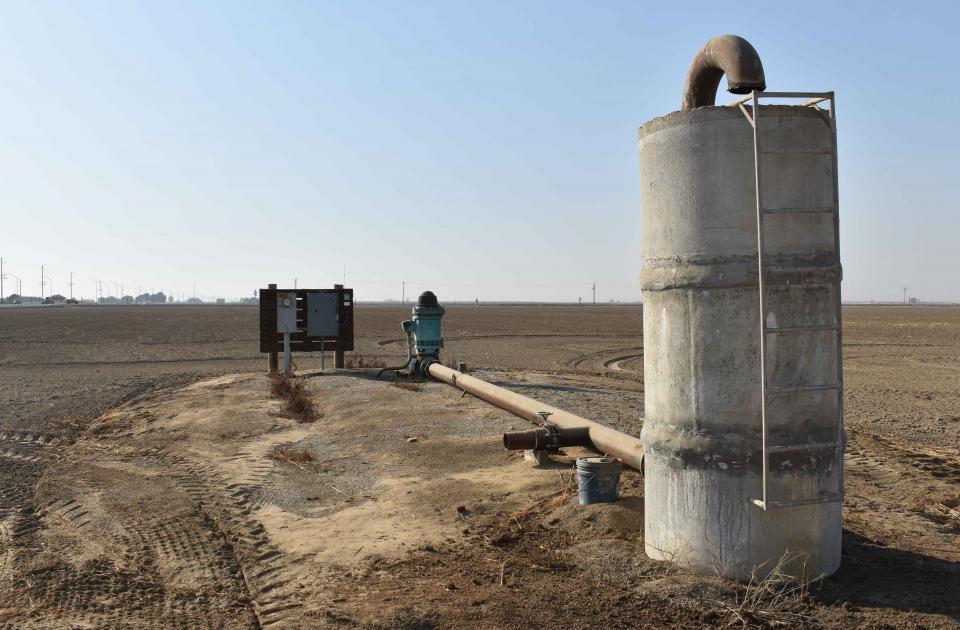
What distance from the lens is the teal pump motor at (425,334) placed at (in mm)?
17484

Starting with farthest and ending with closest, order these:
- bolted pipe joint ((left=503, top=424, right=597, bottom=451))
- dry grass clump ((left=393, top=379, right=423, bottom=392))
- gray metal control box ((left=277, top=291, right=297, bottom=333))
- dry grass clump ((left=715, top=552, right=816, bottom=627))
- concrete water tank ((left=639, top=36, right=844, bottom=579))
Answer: gray metal control box ((left=277, top=291, right=297, bottom=333)), dry grass clump ((left=393, top=379, right=423, bottom=392)), bolted pipe joint ((left=503, top=424, right=597, bottom=451)), concrete water tank ((left=639, top=36, right=844, bottom=579)), dry grass clump ((left=715, top=552, right=816, bottom=627))

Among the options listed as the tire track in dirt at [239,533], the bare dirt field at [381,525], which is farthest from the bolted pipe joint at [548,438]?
the tire track in dirt at [239,533]

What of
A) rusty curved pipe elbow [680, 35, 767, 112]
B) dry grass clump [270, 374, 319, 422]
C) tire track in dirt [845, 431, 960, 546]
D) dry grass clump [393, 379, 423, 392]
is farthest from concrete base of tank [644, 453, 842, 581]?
dry grass clump [393, 379, 423, 392]

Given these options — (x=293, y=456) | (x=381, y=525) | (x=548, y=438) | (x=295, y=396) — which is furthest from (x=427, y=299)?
(x=381, y=525)

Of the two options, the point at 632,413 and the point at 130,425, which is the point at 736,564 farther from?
the point at 130,425

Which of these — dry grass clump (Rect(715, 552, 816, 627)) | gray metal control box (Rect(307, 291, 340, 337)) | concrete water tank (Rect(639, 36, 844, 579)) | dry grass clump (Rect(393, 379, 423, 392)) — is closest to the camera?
dry grass clump (Rect(715, 552, 816, 627))

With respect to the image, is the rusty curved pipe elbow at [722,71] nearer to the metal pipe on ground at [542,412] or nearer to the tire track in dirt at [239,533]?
the metal pipe on ground at [542,412]

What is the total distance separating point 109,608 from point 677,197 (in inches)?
178

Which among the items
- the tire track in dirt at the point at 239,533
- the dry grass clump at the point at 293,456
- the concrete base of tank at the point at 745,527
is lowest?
the tire track in dirt at the point at 239,533

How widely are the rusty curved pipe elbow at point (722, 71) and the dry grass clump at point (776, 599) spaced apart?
115 inches

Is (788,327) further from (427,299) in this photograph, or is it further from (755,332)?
(427,299)

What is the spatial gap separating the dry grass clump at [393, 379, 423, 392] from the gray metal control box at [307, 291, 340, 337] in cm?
359

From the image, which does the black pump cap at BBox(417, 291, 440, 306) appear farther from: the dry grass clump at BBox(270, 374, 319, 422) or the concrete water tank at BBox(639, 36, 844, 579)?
the concrete water tank at BBox(639, 36, 844, 579)

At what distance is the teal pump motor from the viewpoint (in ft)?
57.4
